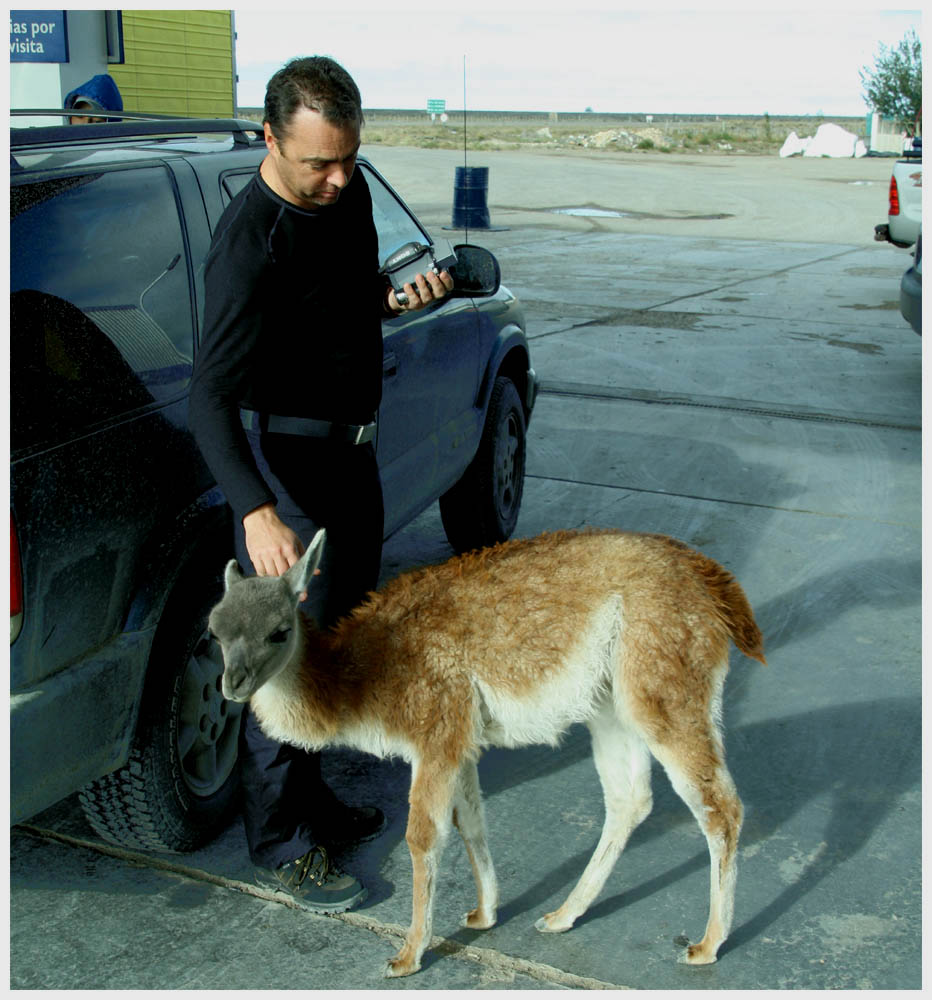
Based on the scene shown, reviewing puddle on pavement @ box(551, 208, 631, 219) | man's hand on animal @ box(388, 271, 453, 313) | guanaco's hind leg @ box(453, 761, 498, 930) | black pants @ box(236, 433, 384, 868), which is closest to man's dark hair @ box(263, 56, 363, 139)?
man's hand on animal @ box(388, 271, 453, 313)

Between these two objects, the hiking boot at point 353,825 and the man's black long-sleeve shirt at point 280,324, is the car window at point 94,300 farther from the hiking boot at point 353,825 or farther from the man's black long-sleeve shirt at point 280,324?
the hiking boot at point 353,825

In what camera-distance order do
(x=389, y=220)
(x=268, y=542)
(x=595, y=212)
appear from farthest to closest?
(x=595, y=212) → (x=389, y=220) → (x=268, y=542)

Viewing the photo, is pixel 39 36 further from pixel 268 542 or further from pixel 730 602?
pixel 730 602

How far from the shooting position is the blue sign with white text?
12.9 metres

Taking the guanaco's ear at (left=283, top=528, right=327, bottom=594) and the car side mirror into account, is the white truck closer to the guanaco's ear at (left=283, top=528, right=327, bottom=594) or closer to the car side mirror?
the car side mirror

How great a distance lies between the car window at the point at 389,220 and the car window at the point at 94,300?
4.71ft

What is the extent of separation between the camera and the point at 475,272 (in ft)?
14.1

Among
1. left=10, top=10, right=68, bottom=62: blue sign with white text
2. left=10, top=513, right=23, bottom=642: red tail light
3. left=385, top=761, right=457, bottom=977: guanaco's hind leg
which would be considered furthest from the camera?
left=10, top=10, right=68, bottom=62: blue sign with white text

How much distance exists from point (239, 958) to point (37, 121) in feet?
35.8

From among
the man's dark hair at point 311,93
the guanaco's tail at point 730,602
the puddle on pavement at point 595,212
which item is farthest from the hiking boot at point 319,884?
the puddle on pavement at point 595,212

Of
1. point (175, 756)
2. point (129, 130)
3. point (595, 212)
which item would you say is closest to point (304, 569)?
point (175, 756)

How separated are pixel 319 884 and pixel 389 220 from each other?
2.97m

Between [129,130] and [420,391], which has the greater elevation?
[129,130]

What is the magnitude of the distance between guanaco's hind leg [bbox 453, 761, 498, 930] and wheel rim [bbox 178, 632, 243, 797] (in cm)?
Answer: 88
